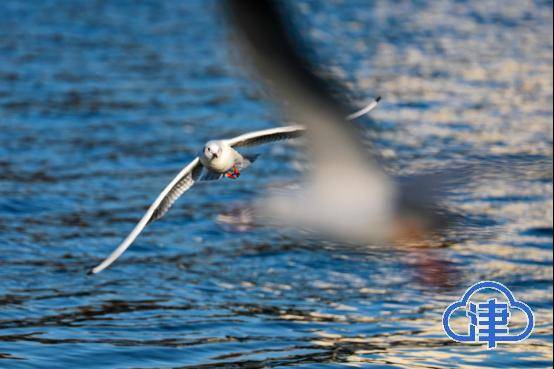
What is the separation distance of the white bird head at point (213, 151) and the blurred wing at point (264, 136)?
11 cm

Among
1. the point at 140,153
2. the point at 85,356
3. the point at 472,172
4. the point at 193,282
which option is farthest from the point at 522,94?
the point at 472,172

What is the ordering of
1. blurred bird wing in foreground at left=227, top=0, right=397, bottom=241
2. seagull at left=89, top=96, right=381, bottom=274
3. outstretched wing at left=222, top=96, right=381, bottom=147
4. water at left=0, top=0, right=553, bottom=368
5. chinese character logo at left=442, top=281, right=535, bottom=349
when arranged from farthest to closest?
1. chinese character logo at left=442, top=281, right=535, bottom=349
2. water at left=0, top=0, right=553, bottom=368
3. seagull at left=89, top=96, right=381, bottom=274
4. outstretched wing at left=222, top=96, right=381, bottom=147
5. blurred bird wing in foreground at left=227, top=0, right=397, bottom=241

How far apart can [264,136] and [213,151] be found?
0.35 meters

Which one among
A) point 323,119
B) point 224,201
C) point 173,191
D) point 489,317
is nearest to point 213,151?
point 173,191

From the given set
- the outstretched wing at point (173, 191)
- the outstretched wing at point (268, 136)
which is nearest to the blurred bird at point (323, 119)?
the outstretched wing at point (268, 136)

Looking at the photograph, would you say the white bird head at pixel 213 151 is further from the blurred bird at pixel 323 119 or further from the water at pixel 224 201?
the blurred bird at pixel 323 119

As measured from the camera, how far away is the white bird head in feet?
25.5

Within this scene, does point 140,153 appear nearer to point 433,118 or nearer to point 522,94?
point 433,118

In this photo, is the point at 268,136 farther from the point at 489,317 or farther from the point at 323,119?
the point at 489,317

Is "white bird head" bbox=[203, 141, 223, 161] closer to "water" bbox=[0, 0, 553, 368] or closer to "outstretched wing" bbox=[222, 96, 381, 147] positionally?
"outstretched wing" bbox=[222, 96, 381, 147]

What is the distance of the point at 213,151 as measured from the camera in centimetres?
776

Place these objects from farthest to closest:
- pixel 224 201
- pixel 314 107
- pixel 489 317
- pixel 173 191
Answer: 1. pixel 224 201
2. pixel 489 317
3. pixel 173 191
4. pixel 314 107

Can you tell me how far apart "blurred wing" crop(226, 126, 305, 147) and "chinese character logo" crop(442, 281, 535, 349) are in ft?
9.51

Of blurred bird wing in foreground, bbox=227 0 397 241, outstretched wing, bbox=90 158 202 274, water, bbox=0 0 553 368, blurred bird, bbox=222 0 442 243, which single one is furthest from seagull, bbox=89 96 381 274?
blurred bird wing in foreground, bbox=227 0 397 241
